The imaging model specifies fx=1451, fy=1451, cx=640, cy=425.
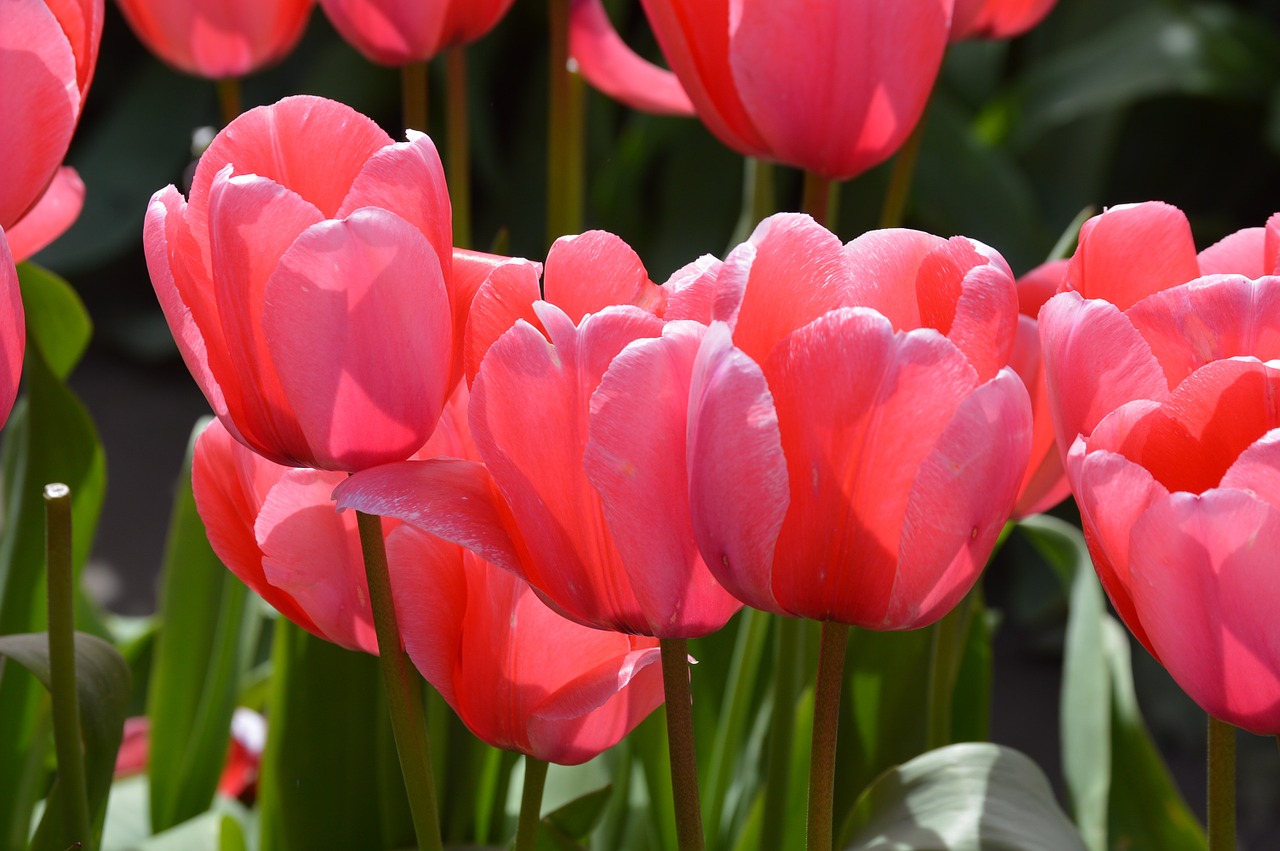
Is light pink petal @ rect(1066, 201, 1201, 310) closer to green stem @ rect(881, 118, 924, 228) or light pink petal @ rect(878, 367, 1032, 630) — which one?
light pink petal @ rect(878, 367, 1032, 630)

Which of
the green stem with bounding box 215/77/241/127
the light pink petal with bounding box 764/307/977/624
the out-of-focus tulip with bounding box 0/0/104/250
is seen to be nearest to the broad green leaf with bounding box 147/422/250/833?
the green stem with bounding box 215/77/241/127

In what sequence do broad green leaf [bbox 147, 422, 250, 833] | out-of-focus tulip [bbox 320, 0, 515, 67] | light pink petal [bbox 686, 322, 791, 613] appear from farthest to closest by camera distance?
broad green leaf [bbox 147, 422, 250, 833] < out-of-focus tulip [bbox 320, 0, 515, 67] < light pink petal [bbox 686, 322, 791, 613]

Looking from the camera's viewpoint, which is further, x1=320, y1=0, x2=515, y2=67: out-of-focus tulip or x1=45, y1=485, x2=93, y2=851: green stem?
x1=320, y1=0, x2=515, y2=67: out-of-focus tulip

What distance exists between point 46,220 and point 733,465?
0.24 m

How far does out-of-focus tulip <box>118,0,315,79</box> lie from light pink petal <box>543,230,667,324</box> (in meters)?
0.29

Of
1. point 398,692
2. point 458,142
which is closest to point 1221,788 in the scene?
point 398,692

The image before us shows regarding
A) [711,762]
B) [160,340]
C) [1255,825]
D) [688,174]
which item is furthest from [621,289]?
[160,340]

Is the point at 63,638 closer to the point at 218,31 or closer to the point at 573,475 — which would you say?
the point at 573,475

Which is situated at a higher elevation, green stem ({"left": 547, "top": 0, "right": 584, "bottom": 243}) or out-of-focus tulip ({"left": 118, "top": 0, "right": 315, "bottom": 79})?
out-of-focus tulip ({"left": 118, "top": 0, "right": 315, "bottom": 79})

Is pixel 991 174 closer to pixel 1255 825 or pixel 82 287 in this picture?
pixel 1255 825

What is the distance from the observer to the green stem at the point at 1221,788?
25 centimetres

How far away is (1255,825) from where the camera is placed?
4.40 ft

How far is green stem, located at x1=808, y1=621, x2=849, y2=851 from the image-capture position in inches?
9.5

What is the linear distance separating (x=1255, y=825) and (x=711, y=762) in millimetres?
987
